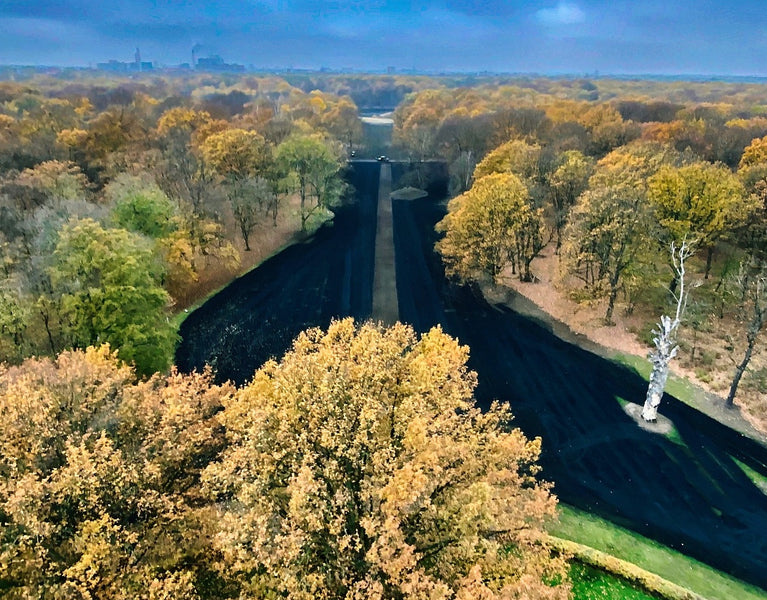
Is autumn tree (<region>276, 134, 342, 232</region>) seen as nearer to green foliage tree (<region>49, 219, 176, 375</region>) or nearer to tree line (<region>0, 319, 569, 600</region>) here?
green foliage tree (<region>49, 219, 176, 375</region>)

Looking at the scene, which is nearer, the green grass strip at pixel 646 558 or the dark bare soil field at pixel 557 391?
the green grass strip at pixel 646 558

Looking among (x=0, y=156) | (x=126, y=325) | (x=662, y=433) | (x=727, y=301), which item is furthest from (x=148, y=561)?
(x=0, y=156)

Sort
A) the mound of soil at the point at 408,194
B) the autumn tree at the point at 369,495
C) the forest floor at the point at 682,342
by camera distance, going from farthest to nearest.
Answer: the mound of soil at the point at 408,194 < the forest floor at the point at 682,342 < the autumn tree at the point at 369,495

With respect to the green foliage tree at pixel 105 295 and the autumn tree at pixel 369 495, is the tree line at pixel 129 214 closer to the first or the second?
the green foliage tree at pixel 105 295

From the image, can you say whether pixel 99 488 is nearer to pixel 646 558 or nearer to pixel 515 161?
pixel 646 558

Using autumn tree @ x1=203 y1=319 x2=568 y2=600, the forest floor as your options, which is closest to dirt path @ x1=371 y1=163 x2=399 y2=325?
the forest floor

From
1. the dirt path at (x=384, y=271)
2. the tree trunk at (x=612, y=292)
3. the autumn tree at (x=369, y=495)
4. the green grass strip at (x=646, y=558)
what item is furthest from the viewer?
the dirt path at (x=384, y=271)

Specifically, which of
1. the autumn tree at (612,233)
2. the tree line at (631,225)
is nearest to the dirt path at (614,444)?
the tree line at (631,225)
